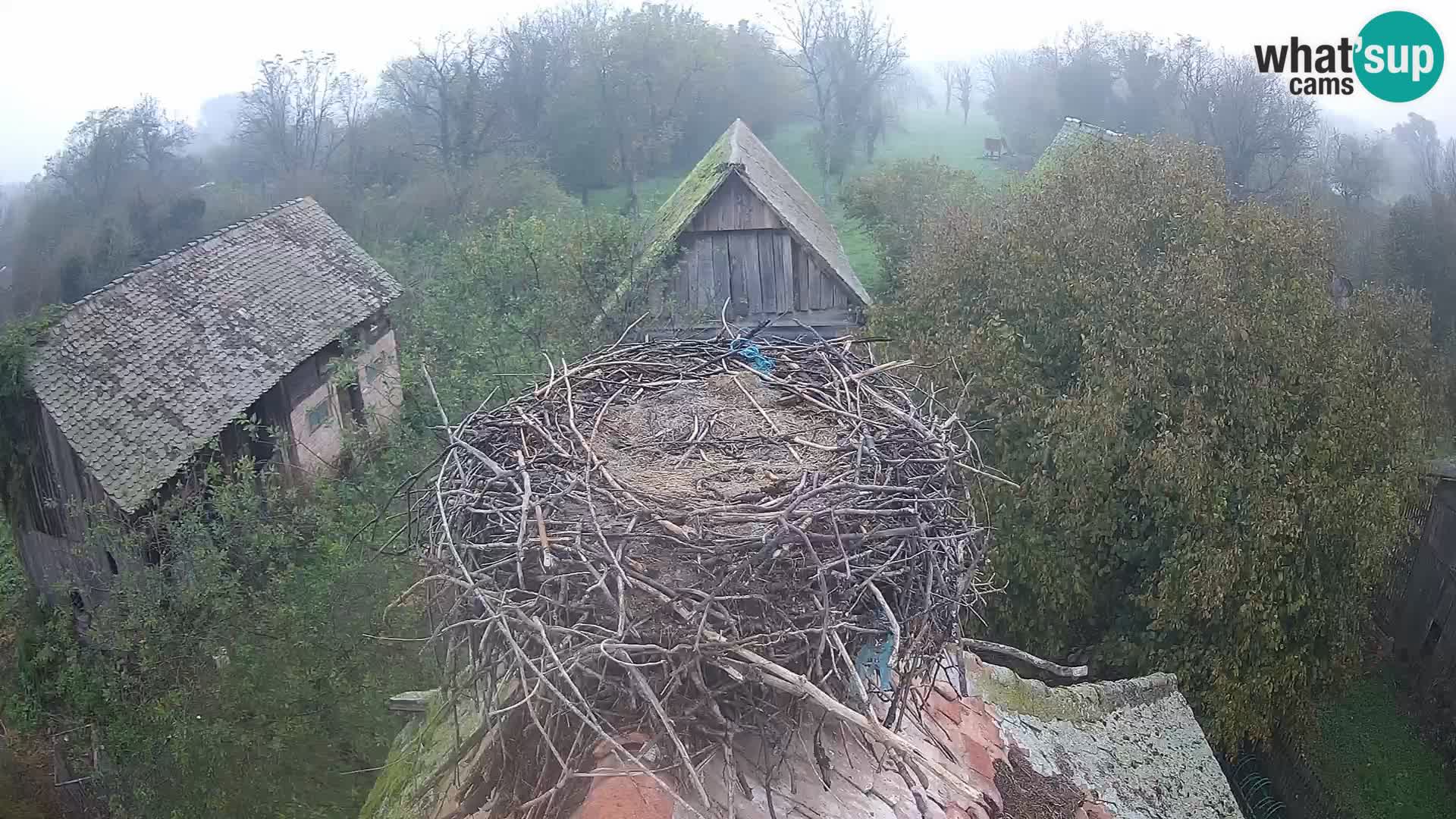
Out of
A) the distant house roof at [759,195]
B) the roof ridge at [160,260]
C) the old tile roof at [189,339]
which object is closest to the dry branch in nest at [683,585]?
the distant house roof at [759,195]

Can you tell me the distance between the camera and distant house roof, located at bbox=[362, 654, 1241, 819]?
10.3 ft

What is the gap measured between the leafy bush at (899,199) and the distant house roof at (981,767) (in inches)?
467

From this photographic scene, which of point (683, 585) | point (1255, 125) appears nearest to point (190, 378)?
point (683, 585)

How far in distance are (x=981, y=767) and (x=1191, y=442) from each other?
451 cm

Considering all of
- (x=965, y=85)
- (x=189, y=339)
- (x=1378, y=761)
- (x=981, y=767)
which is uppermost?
(x=965, y=85)

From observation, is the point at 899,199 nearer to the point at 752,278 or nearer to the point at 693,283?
the point at 752,278

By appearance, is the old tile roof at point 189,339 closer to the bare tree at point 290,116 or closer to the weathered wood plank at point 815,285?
the weathered wood plank at point 815,285

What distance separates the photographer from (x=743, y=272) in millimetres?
12266

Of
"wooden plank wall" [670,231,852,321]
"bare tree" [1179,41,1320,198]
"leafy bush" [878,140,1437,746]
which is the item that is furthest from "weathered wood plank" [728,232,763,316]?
"bare tree" [1179,41,1320,198]

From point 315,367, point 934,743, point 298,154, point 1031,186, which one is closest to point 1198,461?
point 934,743

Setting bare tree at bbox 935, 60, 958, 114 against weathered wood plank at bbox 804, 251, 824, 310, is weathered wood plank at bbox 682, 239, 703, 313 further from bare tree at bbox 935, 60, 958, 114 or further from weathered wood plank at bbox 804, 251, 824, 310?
bare tree at bbox 935, 60, 958, 114

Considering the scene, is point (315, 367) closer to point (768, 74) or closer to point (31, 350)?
point (31, 350)

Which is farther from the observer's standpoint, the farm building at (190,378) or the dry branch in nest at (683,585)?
the farm building at (190,378)

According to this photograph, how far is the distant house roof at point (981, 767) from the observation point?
315cm
